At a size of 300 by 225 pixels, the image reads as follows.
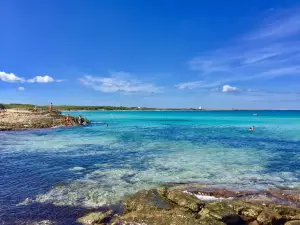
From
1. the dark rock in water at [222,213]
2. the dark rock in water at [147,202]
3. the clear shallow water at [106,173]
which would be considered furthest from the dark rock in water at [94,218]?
the dark rock in water at [222,213]

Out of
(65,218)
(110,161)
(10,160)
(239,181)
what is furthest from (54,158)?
(239,181)

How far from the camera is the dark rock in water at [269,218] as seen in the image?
35.9ft

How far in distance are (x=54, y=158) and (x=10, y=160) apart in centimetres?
353

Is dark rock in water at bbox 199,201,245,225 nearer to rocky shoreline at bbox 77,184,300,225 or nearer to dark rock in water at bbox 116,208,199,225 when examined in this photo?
rocky shoreline at bbox 77,184,300,225

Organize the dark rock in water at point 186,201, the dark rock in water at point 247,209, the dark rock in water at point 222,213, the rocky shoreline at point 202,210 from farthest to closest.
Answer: the dark rock in water at point 186,201 → the dark rock in water at point 247,209 → the dark rock in water at point 222,213 → the rocky shoreline at point 202,210

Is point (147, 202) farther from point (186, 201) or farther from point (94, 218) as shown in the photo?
point (94, 218)

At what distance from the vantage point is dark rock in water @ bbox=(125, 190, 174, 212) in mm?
11758

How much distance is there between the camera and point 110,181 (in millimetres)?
17125

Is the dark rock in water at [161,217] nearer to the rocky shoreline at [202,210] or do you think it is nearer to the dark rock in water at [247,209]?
the rocky shoreline at [202,210]

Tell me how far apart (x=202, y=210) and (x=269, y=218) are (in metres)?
2.67

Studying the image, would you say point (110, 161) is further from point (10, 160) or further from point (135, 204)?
point (135, 204)

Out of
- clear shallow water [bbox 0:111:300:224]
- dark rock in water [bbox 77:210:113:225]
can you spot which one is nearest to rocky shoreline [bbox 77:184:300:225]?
dark rock in water [bbox 77:210:113:225]

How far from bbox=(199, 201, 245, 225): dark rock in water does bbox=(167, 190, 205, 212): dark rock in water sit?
48 cm

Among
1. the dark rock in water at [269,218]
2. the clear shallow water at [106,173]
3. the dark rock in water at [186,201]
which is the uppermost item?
the dark rock in water at [186,201]
